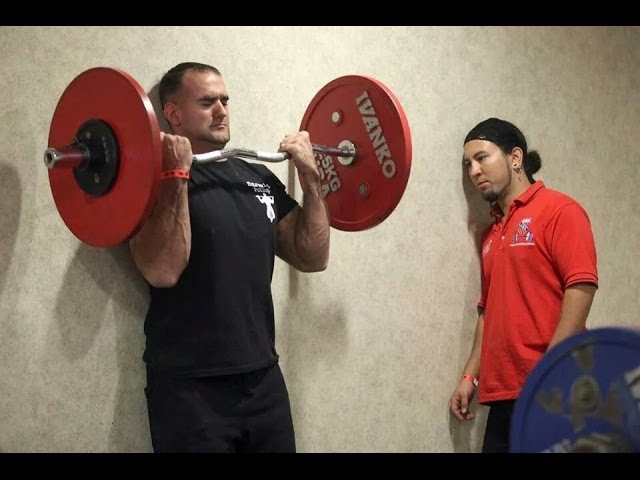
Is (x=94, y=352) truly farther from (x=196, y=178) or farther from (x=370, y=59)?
(x=370, y=59)

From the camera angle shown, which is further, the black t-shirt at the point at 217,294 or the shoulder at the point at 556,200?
the shoulder at the point at 556,200

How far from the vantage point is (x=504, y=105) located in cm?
234

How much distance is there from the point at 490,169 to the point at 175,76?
102 cm

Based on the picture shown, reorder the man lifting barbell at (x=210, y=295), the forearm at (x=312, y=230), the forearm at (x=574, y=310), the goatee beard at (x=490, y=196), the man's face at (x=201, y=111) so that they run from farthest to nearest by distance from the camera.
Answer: the goatee beard at (x=490, y=196), the forearm at (x=574, y=310), the forearm at (x=312, y=230), the man's face at (x=201, y=111), the man lifting barbell at (x=210, y=295)

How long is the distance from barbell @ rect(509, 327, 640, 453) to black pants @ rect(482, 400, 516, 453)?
945 mm

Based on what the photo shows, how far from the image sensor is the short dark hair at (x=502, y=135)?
214 cm

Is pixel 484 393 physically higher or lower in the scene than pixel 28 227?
lower

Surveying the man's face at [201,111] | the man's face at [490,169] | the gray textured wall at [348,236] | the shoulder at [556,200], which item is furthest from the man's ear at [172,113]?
the shoulder at [556,200]

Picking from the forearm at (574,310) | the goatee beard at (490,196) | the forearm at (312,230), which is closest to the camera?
the forearm at (312,230)

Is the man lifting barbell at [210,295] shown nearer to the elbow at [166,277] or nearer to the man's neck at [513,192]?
the elbow at [166,277]

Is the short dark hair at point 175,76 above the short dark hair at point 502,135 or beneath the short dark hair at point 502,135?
above

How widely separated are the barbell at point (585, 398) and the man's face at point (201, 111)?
0.92 m

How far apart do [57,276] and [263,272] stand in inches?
18.0
